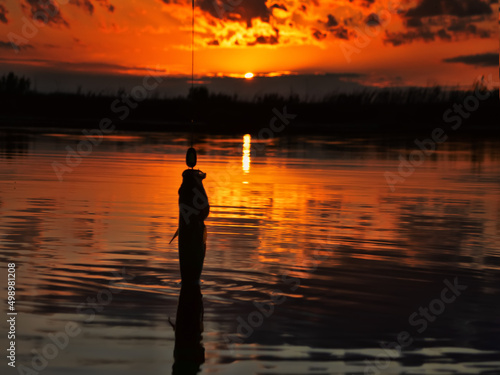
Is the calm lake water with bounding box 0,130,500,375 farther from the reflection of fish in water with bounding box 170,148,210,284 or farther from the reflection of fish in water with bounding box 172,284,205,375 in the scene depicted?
the reflection of fish in water with bounding box 170,148,210,284

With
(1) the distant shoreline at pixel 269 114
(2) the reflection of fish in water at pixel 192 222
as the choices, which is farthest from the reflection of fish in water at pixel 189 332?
(1) the distant shoreline at pixel 269 114

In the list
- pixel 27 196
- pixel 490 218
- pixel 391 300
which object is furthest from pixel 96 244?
pixel 490 218

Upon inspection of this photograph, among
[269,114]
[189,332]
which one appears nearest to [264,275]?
[189,332]

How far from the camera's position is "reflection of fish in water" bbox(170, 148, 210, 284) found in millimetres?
9812

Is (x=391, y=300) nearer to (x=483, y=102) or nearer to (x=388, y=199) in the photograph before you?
(x=388, y=199)

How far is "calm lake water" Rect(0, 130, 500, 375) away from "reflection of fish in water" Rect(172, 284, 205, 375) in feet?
0.16

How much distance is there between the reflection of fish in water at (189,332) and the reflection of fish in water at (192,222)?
0.32m

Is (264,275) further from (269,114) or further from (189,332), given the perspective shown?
(269,114)

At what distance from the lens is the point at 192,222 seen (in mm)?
9852

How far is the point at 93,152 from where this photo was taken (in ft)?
109

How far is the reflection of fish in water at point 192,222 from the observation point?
9812 millimetres

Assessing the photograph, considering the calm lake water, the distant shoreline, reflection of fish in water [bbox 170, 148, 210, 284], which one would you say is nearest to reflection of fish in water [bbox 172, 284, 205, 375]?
the calm lake water

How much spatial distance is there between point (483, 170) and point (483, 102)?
37217 millimetres

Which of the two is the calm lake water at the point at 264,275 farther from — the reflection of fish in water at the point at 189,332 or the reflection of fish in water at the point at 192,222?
the reflection of fish in water at the point at 192,222
